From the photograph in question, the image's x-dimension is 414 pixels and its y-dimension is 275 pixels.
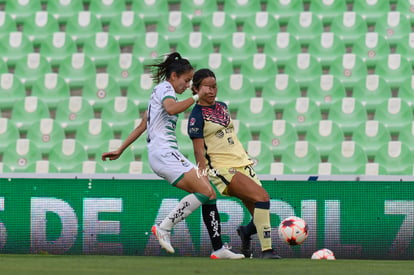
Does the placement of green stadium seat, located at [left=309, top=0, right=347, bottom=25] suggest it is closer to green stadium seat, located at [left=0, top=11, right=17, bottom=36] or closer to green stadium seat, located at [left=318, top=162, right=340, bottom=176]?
green stadium seat, located at [left=318, top=162, right=340, bottom=176]

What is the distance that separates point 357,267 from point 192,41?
621 cm

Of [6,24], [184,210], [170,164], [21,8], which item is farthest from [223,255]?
[21,8]

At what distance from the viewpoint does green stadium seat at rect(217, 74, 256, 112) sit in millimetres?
10500

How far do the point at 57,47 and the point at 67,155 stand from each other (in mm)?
1894

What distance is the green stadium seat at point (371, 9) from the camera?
37.0 feet

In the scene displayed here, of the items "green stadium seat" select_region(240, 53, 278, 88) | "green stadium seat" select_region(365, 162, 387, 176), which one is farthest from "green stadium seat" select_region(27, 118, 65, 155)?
"green stadium seat" select_region(365, 162, 387, 176)

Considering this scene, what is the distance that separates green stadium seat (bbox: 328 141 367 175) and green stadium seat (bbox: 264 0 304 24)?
224cm

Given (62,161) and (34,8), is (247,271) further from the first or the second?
(34,8)

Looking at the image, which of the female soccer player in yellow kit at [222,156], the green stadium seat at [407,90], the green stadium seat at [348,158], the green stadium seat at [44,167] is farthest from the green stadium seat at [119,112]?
the female soccer player in yellow kit at [222,156]

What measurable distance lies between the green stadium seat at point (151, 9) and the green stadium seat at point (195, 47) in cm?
63

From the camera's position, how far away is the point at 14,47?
11359 mm

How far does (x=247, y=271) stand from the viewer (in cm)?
472

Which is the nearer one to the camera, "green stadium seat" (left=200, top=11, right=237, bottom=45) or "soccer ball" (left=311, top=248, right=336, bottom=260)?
"soccer ball" (left=311, top=248, right=336, bottom=260)

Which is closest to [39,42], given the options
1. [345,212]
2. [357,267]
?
[345,212]
